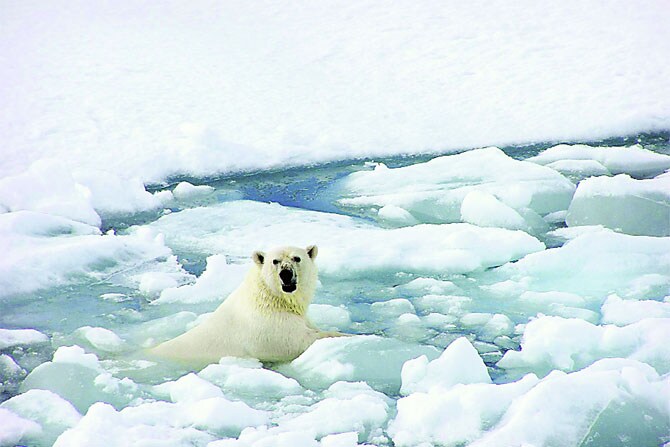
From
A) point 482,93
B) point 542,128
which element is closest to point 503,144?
point 542,128

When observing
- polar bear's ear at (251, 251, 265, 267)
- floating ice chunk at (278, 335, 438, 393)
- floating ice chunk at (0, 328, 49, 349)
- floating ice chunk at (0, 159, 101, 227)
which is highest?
floating ice chunk at (0, 159, 101, 227)

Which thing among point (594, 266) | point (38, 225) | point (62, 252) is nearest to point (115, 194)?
point (38, 225)

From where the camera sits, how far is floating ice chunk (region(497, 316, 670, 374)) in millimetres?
3590

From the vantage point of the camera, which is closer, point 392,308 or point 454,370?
point 454,370

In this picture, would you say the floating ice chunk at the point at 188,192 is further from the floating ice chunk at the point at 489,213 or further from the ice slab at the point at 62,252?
the floating ice chunk at the point at 489,213

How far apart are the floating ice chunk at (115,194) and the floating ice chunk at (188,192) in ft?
0.64

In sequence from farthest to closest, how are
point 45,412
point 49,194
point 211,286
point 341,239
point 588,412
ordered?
point 49,194 → point 341,239 → point 211,286 → point 45,412 → point 588,412

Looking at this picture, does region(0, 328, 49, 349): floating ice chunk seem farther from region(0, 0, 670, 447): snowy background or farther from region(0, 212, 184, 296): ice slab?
region(0, 212, 184, 296): ice slab

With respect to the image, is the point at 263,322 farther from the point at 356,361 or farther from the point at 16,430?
the point at 16,430

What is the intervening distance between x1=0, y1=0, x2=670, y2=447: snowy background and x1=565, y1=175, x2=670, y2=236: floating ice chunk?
0.06ft

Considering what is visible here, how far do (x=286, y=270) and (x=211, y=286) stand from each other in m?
0.88

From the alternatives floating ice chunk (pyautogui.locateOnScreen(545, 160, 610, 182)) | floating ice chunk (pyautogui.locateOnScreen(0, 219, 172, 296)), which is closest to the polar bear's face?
floating ice chunk (pyautogui.locateOnScreen(0, 219, 172, 296))

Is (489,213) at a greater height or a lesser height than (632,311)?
greater

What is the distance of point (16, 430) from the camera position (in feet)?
10.4
